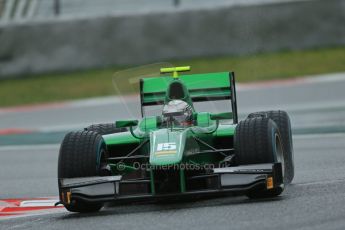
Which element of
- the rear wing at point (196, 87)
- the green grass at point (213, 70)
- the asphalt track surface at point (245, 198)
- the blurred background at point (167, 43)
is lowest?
the asphalt track surface at point (245, 198)

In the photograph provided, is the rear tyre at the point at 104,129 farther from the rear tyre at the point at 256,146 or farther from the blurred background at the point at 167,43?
the blurred background at the point at 167,43

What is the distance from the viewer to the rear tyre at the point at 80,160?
376 inches

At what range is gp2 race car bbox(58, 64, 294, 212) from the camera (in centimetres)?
927

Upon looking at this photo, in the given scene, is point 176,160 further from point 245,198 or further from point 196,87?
point 196,87

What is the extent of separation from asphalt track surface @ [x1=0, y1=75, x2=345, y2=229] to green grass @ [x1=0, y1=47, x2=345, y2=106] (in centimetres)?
121

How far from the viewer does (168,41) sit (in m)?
23.1

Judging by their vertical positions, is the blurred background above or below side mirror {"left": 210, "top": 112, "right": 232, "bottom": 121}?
above

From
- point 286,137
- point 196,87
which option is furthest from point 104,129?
point 286,137

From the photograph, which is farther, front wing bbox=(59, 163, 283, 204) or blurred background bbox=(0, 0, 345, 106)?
blurred background bbox=(0, 0, 345, 106)

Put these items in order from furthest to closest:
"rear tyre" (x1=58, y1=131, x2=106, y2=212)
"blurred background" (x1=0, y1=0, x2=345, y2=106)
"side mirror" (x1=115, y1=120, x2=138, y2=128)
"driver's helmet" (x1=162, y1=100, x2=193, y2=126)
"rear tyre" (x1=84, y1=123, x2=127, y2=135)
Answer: "blurred background" (x1=0, y1=0, x2=345, y2=106), "rear tyre" (x1=84, y1=123, x2=127, y2=135), "side mirror" (x1=115, y1=120, x2=138, y2=128), "driver's helmet" (x1=162, y1=100, x2=193, y2=126), "rear tyre" (x1=58, y1=131, x2=106, y2=212)

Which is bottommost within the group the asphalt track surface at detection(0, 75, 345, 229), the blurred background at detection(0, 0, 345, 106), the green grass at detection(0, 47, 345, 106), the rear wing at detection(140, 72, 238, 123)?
the asphalt track surface at detection(0, 75, 345, 229)

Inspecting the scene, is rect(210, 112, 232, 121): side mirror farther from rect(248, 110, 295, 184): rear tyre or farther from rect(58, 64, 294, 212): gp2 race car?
rect(248, 110, 295, 184): rear tyre

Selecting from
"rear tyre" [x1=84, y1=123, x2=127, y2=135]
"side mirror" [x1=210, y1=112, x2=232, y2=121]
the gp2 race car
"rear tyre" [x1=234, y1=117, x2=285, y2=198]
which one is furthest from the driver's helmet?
"rear tyre" [x1=84, y1=123, x2=127, y2=135]

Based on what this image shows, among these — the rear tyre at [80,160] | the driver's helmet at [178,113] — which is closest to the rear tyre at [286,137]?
the driver's helmet at [178,113]
